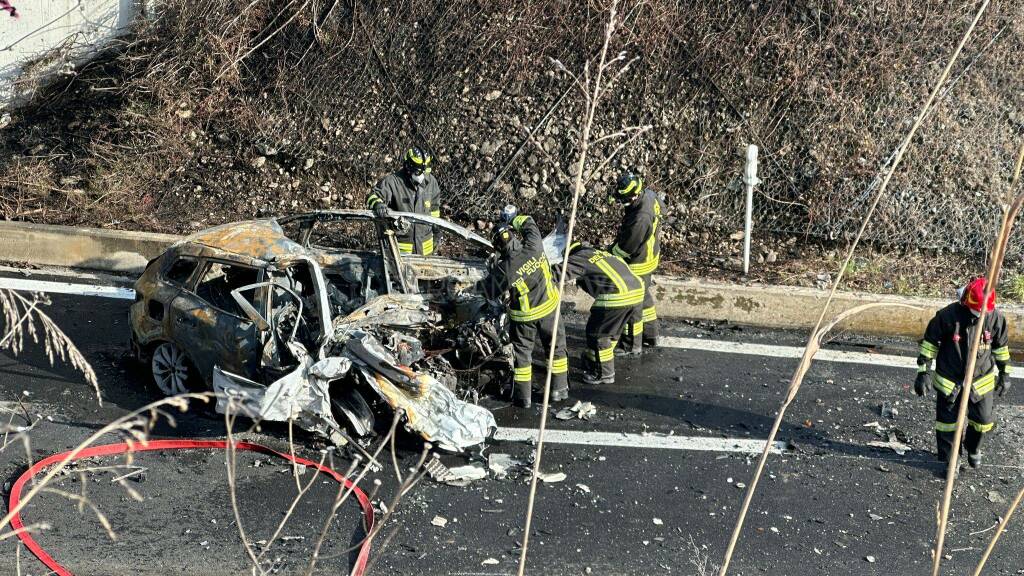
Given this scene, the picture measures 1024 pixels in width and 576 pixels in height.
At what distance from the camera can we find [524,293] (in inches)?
312

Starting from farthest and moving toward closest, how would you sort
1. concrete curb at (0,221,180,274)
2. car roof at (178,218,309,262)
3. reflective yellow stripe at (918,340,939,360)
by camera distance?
concrete curb at (0,221,180,274) → car roof at (178,218,309,262) → reflective yellow stripe at (918,340,939,360)

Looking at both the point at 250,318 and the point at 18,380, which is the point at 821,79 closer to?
the point at 250,318

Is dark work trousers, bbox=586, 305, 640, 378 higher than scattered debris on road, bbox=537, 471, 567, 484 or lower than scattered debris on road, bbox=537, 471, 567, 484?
higher

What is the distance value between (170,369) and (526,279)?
2912mm

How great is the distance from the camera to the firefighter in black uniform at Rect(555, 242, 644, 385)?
334 inches

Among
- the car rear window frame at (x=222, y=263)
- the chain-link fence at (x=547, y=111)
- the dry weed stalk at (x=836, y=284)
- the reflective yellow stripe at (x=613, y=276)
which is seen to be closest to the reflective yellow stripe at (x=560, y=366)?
the reflective yellow stripe at (x=613, y=276)

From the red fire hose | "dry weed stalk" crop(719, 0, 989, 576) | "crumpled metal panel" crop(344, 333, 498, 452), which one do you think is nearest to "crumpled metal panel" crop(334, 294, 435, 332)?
"crumpled metal panel" crop(344, 333, 498, 452)

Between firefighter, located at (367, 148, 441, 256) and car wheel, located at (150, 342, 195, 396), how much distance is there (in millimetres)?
2729

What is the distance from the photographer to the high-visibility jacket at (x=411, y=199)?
9.86m

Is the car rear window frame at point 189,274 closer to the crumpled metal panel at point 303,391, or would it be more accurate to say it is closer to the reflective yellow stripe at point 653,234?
the crumpled metal panel at point 303,391

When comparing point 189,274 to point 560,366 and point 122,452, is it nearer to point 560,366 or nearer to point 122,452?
point 122,452

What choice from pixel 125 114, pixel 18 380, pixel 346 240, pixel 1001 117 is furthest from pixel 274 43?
pixel 1001 117

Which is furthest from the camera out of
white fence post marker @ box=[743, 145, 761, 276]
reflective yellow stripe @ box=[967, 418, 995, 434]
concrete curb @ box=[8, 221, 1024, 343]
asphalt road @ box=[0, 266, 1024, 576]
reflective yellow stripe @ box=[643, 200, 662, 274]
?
white fence post marker @ box=[743, 145, 761, 276]

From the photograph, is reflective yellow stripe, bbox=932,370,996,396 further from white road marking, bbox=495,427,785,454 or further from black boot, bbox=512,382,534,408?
black boot, bbox=512,382,534,408
